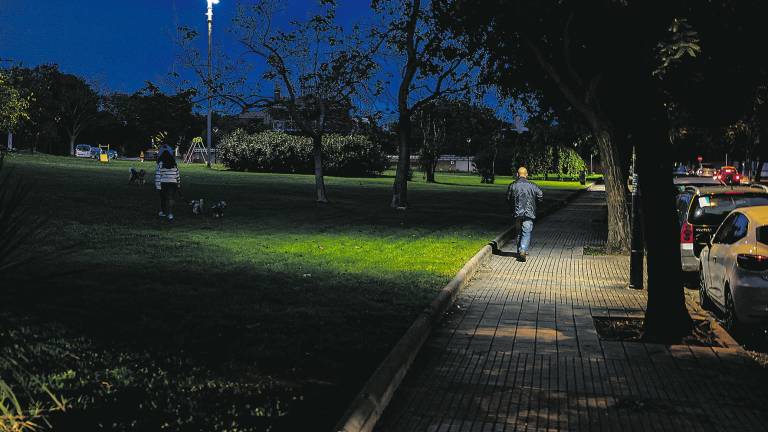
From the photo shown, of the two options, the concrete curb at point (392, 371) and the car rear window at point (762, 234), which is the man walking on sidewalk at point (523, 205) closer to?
the concrete curb at point (392, 371)

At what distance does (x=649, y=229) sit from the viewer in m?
9.51

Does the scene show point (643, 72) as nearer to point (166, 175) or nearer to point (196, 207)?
point (166, 175)

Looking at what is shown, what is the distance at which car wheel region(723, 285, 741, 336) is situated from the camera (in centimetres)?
926

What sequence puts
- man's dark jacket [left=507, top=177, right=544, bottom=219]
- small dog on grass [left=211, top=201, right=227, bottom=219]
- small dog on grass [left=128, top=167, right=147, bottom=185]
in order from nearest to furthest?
man's dark jacket [left=507, top=177, right=544, bottom=219]
small dog on grass [left=211, top=201, right=227, bottom=219]
small dog on grass [left=128, top=167, right=147, bottom=185]

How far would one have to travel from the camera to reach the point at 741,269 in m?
9.16

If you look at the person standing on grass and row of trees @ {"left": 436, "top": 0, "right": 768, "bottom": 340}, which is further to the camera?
the person standing on grass

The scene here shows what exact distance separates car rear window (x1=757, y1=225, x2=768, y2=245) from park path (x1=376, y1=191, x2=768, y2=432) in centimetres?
153

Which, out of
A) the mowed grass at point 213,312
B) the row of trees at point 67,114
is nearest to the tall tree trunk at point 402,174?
the mowed grass at point 213,312

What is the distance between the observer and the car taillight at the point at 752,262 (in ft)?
29.3

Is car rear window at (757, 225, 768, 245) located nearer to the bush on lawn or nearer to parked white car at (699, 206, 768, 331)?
parked white car at (699, 206, 768, 331)

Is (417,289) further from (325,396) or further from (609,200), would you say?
(609,200)

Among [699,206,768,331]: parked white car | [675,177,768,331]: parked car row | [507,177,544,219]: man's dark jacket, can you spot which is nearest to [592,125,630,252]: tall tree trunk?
[507,177,544,219]: man's dark jacket

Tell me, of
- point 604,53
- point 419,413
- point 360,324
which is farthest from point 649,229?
point 604,53

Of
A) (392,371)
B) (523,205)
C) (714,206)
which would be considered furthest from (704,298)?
(392,371)
